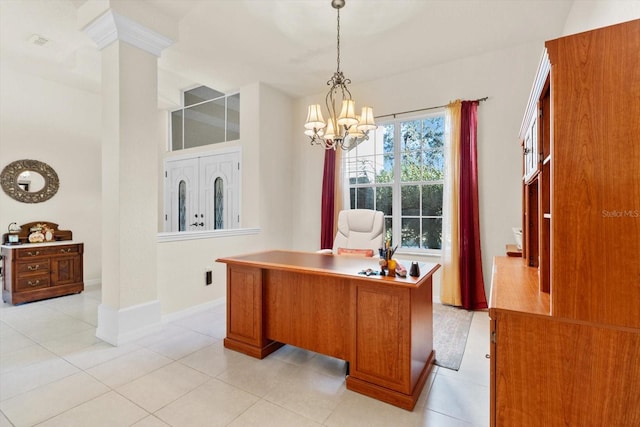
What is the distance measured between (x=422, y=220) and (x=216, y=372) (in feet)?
9.73

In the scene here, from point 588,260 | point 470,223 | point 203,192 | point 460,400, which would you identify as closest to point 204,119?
point 203,192

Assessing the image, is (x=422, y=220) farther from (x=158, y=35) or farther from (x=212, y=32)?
(x=158, y=35)

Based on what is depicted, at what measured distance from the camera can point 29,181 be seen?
167 inches

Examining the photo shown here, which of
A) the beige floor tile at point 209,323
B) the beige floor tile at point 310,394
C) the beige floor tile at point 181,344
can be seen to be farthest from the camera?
the beige floor tile at point 209,323

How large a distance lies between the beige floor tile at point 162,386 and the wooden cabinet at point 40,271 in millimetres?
2852

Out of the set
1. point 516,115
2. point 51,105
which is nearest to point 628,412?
point 516,115

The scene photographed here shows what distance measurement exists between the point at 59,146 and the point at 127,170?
274 centimetres

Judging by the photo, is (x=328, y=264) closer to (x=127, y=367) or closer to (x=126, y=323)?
(x=127, y=367)

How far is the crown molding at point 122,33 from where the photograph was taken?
268 centimetres

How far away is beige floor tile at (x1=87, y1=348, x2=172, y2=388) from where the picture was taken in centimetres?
218

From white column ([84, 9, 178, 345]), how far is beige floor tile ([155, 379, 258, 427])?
1.23 metres

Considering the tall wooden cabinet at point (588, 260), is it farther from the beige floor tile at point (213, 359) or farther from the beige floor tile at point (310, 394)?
the beige floor tile at point (213, 359)

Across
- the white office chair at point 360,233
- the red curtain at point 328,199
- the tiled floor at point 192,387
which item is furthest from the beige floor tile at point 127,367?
the red curtain at point 328,199

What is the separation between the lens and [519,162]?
3422 millimetres
